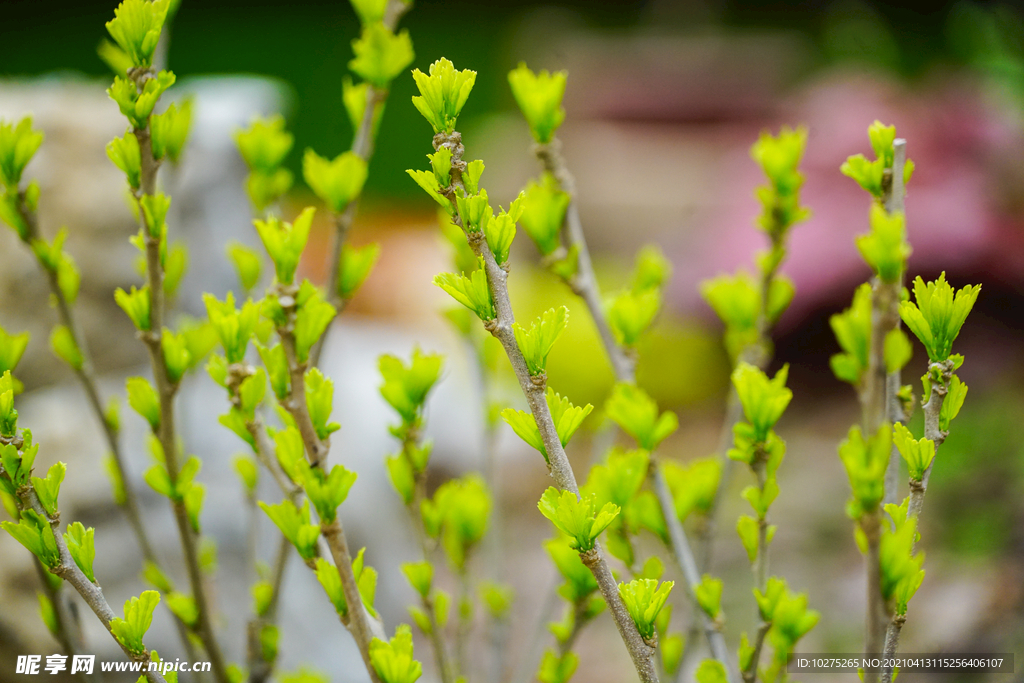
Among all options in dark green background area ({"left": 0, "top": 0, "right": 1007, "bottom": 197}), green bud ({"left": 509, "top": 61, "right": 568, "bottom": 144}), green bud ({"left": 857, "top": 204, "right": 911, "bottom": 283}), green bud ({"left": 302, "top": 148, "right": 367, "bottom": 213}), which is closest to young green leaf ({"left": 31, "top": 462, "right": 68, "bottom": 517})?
green bud ({"left": 302, "top": 148, "right": 367, "bottom": 213})

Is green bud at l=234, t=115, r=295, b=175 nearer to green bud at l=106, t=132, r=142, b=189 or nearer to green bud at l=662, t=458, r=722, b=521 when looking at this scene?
green bud at l=106, t=132, r=142, b=189

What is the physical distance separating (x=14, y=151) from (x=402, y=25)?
4.18 meters

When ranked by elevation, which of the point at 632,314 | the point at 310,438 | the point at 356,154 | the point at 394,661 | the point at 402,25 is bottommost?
the point at 394,661

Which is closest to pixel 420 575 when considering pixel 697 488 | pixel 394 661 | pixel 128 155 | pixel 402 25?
pixel 394 661

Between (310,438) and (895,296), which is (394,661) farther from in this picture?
(895,296)

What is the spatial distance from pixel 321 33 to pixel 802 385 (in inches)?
153

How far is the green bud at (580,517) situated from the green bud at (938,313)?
0.18 meters

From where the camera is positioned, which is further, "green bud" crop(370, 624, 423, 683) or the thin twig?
the thin twig

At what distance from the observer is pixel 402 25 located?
414 centimetres

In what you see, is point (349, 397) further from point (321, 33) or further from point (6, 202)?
point (321, 33)

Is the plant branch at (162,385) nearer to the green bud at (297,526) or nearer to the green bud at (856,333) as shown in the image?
the green bud at (297,526)

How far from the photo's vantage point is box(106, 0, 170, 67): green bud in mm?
360

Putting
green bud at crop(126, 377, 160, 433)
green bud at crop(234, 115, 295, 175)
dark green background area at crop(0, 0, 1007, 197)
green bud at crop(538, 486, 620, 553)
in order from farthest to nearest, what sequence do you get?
dark green background area at crop(0, 0, 1007, 197)
green bud at crop(234, 115, 295, 175)
green bud at crop(126, 377, 160, 433)
green bud at crop(538, 486, 620, 553)

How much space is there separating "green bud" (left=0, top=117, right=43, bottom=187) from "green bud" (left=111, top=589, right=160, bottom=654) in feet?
0.38
